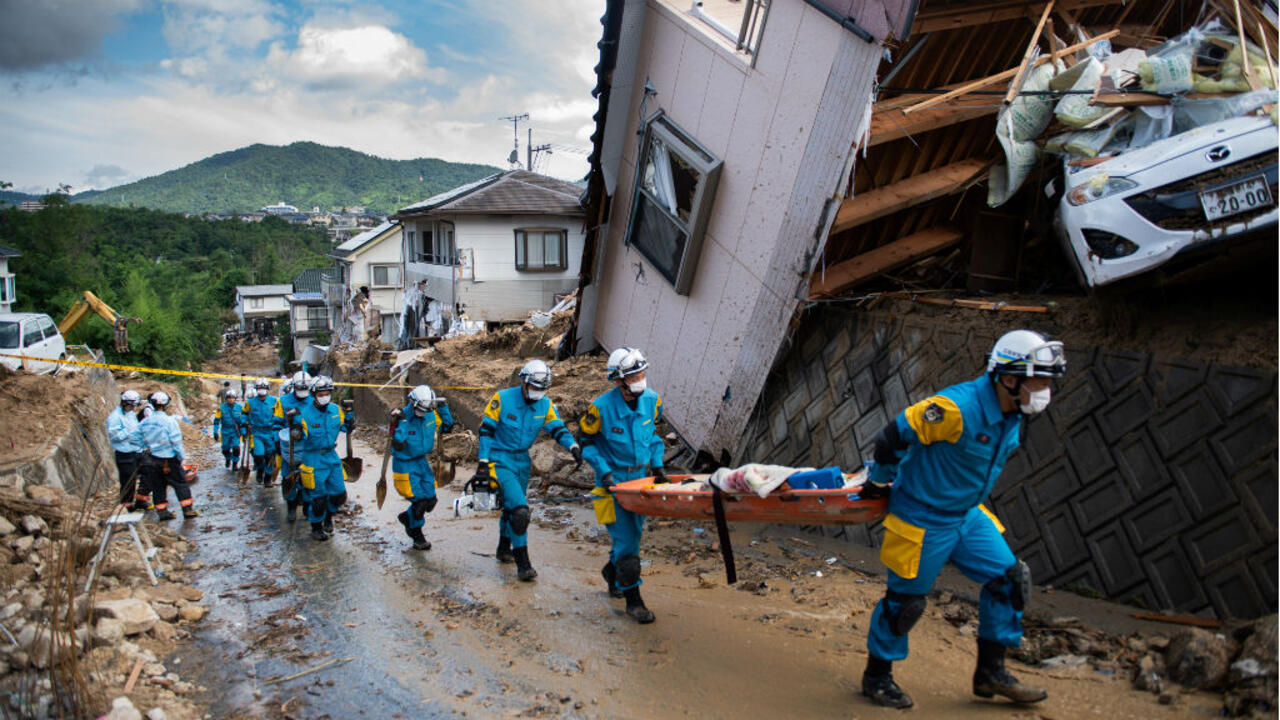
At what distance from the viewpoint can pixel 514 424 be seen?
681cm

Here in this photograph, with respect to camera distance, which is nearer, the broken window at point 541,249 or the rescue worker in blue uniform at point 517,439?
the rescue worker in blue uniform at point 517,439

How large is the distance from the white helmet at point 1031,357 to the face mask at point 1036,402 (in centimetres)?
8

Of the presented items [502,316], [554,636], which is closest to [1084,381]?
[554,636]

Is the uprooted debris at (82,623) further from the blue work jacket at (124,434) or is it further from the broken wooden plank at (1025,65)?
the broken wooden plank at (1025,65)

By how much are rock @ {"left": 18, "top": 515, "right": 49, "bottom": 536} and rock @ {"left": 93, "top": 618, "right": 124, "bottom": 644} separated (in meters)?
3.30

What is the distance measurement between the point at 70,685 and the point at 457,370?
13337mm

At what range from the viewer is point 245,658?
5133 mm

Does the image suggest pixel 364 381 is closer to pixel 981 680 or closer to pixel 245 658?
pixel 245 658

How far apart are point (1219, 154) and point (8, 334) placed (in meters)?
24.1

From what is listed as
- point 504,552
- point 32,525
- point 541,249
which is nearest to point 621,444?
point 504,552

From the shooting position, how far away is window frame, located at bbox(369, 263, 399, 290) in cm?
4075

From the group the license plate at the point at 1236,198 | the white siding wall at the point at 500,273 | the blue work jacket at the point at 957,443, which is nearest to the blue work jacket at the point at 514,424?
the blue work jacket at the point at 957,443

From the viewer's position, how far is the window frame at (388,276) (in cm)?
4075

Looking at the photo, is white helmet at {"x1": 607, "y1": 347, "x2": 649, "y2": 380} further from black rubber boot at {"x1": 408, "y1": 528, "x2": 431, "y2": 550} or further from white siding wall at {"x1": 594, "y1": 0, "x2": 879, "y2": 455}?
black rubber boot at {"x1": 408, "y1": 528, "x2": 431, "y2": 550}
